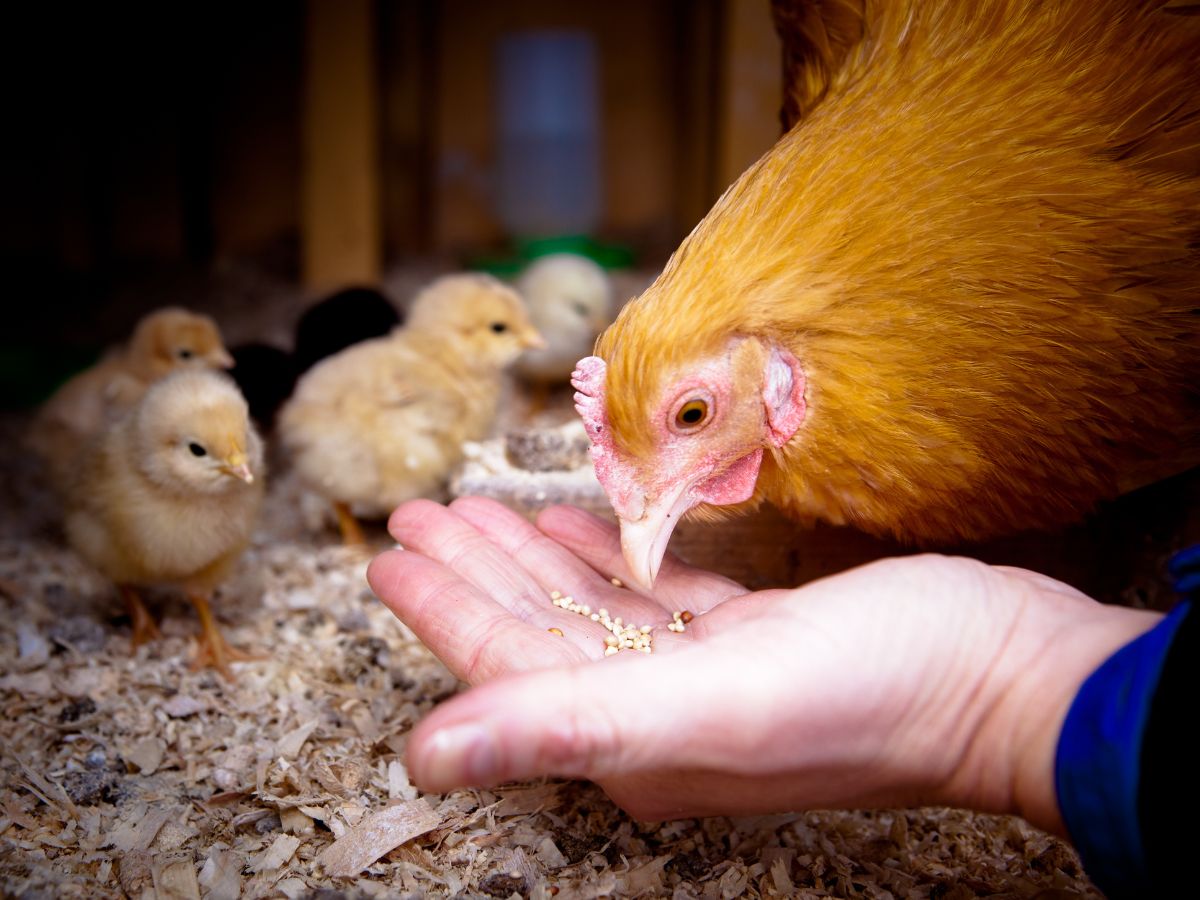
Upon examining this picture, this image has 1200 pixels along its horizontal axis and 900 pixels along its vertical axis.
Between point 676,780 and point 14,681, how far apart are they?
1760 mm

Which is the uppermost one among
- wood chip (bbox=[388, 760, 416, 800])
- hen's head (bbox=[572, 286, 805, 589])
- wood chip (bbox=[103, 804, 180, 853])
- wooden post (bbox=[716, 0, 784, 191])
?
wooden post (bbox=[716, 0, 784, 191])

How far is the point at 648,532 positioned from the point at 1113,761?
2.69ft

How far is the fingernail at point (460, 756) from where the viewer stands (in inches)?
42.5

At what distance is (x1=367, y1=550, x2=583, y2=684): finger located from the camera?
1.58 meters

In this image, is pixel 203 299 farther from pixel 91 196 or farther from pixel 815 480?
pixel 815 480

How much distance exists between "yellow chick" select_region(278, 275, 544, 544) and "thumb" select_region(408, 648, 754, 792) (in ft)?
6.48

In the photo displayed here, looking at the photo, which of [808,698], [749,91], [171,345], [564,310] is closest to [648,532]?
[808,698]

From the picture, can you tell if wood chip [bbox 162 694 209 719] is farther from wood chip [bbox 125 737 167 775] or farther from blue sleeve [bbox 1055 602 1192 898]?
blue sleeve [bbox 1055 602 1192 898]

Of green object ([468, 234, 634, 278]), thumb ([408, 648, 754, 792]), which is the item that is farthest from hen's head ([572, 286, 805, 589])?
green object ([468, 234, 634, 278])

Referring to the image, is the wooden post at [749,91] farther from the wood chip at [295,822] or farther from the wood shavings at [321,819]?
the wood chip at [295,822]

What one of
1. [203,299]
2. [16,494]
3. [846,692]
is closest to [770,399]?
[846,692]

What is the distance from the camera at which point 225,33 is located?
5832 millimetres

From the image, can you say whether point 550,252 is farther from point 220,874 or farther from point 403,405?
point 220,874

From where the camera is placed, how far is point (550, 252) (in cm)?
618
